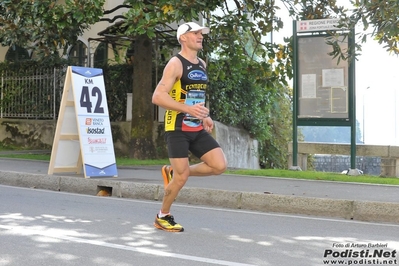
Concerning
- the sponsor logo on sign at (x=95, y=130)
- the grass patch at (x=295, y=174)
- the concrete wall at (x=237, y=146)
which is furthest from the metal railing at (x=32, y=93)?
the sponsor logo on sign at (x=95, y=130)

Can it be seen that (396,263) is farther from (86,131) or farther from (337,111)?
(337,111)

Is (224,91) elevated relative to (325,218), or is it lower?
elevated

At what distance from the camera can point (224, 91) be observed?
17.5 m

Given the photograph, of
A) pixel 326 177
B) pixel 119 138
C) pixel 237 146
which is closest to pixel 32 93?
pixel 119 138

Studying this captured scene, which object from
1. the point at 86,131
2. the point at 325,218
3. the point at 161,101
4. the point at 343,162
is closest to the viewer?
the point at 161,101

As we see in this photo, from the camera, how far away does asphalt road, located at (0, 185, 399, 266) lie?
18.4 ft

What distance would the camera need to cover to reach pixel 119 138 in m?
17.1

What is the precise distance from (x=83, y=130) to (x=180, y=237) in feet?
16.4

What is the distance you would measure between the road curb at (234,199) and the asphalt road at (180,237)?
315 millimetres

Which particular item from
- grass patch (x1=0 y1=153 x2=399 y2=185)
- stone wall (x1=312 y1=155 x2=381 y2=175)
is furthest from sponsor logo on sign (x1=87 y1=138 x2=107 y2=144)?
stone wall (x1=312 y1=155 x2=381 y2=175)

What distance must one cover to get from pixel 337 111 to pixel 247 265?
8.11m

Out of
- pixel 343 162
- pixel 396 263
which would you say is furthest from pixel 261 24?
pixel 396 263

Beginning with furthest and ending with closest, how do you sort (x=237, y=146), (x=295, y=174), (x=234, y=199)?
(x=237, y=146)
(x=295, y=174)
(x=234, y=199)

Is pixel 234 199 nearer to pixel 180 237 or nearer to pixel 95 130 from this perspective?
pixel 180 237
